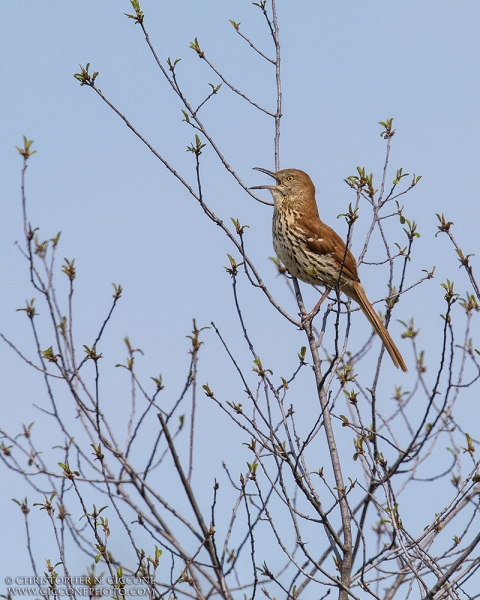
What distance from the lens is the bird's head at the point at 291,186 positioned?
716 centimetres

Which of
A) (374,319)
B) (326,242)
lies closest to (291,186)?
(326,242)

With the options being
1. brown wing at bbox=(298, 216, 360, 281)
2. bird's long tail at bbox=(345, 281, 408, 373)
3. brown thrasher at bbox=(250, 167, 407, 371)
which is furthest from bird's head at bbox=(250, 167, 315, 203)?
bird's long tail at bbox=(345, 281, 408, 373)

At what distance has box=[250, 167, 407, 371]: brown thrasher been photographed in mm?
6570

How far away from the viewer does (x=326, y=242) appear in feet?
22.5

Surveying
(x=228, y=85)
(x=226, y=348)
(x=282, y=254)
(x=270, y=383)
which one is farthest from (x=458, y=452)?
(x=228, y=85)

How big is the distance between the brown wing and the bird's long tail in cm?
11

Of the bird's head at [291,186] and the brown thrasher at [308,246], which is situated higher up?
the bird's head at [291,186]

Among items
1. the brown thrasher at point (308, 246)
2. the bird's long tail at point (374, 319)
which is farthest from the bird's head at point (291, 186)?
the bird's long tail at point (374, 319)

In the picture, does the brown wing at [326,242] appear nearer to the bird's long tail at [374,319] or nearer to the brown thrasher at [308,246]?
the brown thrasher at [308,246]

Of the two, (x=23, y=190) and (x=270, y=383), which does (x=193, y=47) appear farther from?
(x=270, y=383)

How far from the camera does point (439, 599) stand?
12.9 ft

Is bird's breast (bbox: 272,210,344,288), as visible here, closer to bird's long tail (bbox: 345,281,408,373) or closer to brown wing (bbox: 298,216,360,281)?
brown wing (bbox: 298,216,360,281)

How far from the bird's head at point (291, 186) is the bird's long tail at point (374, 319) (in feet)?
3.02

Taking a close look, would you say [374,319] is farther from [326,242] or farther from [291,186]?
[291,186]
